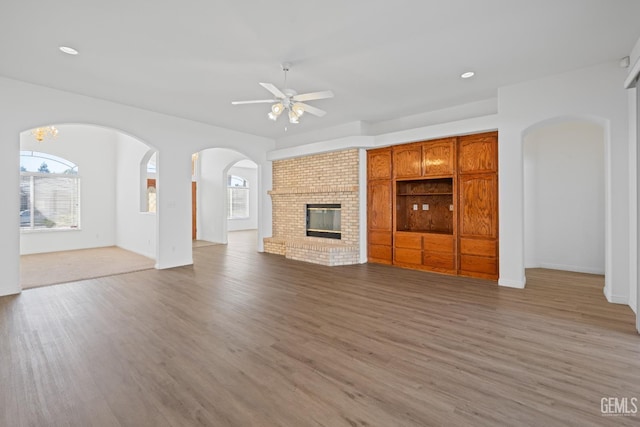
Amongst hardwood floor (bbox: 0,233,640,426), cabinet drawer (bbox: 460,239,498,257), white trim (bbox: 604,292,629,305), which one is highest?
cabinet drawer (bbox: 460,239,498,257)

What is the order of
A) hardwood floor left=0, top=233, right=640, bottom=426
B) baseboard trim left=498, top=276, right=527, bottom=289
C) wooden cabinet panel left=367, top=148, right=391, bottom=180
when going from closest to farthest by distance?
1. hardwood floor left=0, top=233, right=640, bottom=426
2. baseboard trim left=498, top=276, right=527, bottom=289
3. wooden cabinet panel left=367, top=148, right=391, bottom=180

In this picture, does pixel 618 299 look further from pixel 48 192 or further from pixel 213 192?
pixel 48 192

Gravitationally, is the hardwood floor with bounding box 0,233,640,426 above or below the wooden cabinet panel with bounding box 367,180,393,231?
below

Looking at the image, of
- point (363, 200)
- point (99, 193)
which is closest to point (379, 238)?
point (363, 200)

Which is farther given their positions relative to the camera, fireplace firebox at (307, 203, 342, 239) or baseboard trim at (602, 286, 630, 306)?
fireplace firebox at (307, 203, 342, 239)

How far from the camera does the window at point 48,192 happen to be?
25.6ft

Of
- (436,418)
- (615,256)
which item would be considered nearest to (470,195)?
(615,256)

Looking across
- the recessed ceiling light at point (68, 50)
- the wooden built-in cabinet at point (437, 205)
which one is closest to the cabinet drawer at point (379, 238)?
the wooden built-in cabinet at point (437, 205)

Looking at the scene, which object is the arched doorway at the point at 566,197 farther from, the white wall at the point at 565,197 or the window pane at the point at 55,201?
the window pane at the point at 55,201

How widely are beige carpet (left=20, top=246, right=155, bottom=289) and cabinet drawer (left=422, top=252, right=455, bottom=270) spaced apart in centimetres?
568

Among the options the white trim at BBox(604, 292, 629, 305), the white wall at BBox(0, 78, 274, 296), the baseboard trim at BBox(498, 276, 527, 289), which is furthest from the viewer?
the baseboard trim at BBox(498, 276, 527, 289)

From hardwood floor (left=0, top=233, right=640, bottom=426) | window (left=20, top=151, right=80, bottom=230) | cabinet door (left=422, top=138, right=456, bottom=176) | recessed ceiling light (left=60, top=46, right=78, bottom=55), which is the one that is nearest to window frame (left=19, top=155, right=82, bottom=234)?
window (left=20, top=151, right=80, bottom=230)

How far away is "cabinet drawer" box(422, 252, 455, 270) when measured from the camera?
5504mm

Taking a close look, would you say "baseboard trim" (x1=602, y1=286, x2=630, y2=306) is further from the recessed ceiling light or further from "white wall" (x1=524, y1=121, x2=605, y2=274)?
the recessed ceiling light
